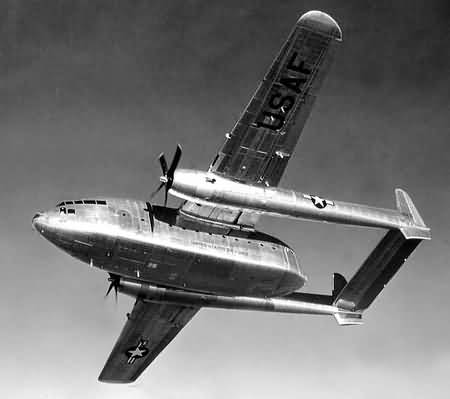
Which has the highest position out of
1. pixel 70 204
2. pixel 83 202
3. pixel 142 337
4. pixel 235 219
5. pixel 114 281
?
pixel 235 219

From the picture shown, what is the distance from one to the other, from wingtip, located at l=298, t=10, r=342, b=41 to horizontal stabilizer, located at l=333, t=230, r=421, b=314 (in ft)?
38.1

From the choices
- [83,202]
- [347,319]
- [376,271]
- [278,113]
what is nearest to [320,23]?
[278,113]

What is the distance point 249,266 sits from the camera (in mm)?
29281

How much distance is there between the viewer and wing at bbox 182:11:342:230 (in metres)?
26.4

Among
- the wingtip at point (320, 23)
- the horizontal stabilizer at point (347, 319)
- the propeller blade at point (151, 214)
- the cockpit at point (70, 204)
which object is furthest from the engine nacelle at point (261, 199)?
the horizontal stabilizer at point (347, 319)

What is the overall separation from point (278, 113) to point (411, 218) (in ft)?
33.8

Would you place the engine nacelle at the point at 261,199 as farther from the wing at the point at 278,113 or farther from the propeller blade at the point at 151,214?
the propeller blade at the point at 151,214

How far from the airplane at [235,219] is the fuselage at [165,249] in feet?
0.15

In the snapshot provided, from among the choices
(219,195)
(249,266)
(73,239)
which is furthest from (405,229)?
(73,239)

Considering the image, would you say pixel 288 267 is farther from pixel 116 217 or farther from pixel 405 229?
Answer: pixel 116 217

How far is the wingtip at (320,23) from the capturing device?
84.3 ft

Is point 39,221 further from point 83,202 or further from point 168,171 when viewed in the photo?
point 168,171

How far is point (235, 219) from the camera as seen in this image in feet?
100

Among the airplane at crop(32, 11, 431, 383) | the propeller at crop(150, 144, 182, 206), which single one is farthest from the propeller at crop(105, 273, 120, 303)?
the propeller at crop(150, 144, 182, 206)
